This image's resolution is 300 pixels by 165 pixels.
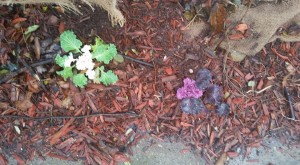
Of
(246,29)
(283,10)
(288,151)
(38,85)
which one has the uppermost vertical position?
(283,10)

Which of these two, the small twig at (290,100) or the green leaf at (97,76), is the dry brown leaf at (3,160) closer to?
the green leaf at (97,76)

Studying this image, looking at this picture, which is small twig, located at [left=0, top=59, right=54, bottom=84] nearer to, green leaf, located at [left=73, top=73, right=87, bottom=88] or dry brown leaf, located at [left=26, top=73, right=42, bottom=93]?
dry brown leaf, located at [left=26, top=73, right=42, bottom=93]

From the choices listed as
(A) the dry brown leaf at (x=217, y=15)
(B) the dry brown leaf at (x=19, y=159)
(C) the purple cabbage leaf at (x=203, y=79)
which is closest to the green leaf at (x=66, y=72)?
(B) the dry brown leaf at (x=19, y=159)

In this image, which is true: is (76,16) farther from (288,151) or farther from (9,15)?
(288,151)

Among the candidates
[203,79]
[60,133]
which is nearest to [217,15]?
[203,79]

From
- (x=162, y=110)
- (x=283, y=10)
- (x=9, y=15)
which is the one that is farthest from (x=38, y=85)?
(x=283, y=10)

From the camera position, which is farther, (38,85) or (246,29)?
(246,29)
